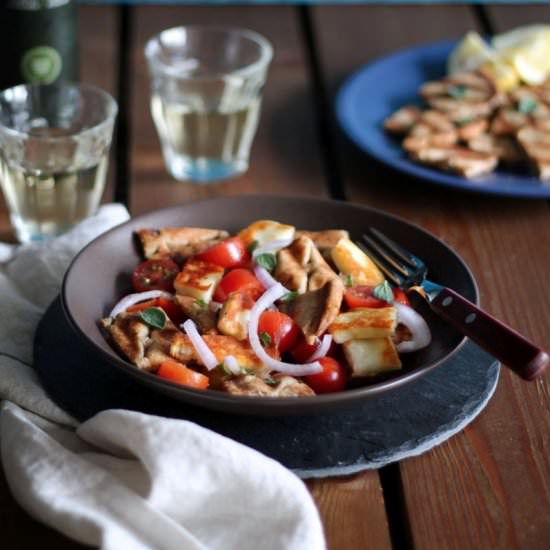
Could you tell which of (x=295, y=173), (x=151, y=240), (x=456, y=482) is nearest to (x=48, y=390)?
(x=151, y=240)

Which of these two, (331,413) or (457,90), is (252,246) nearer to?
(331,413)

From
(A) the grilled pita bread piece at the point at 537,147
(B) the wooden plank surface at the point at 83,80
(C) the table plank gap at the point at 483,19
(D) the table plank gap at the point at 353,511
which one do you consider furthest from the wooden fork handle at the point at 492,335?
(C) the table plank gap at the point at 483,19

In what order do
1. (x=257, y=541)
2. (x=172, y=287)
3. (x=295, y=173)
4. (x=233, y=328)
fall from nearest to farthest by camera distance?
(x=257, y=541), (x=233, y=328), (x=172, y=287), (x=295, y=173)

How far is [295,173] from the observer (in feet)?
7.30

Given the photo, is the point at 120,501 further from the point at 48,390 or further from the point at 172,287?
the point at 172,287

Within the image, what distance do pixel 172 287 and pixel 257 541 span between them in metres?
0.48

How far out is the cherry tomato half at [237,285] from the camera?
5.08 ft

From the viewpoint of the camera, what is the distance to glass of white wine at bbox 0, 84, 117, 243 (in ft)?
6.40

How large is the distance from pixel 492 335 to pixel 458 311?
0.29 feet

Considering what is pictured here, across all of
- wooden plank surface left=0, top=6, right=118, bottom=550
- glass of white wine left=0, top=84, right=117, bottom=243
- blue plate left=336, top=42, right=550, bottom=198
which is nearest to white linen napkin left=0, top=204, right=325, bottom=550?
wooden plank surface left=0, top=6, right=118, bottom=550

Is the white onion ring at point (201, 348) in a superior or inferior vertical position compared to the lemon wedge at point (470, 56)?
superior

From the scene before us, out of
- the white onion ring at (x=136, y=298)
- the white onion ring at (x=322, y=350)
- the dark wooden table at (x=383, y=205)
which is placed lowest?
the dark wooden table at (x=383, y=205)

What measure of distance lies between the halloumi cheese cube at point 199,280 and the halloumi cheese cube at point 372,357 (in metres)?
0.22

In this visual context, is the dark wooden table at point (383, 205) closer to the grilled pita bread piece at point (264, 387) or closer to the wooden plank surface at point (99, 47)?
the wooden plank surface at point (99, 47)
